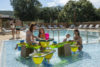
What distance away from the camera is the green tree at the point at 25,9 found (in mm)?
38719

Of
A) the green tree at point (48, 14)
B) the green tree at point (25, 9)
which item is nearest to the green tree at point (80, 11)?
the green tree at point (48, 14)

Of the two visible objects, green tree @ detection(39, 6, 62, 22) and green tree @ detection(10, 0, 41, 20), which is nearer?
green tree @ detection(10, 0, 41, 20)

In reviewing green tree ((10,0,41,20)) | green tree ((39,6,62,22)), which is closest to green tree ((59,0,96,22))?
green tree ((39,6,62,22))

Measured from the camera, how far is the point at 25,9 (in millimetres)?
39344

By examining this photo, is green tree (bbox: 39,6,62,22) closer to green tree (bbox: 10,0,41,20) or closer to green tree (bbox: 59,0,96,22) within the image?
green tree (bbox: 10,0,41,20)

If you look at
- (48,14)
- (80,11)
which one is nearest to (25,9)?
(48,14)

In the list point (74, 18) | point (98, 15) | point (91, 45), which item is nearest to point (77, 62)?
point (91, 45)

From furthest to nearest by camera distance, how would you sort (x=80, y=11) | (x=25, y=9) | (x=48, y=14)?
(x=48, y=14) → (x=25, y=9) → (x=80, y=11)

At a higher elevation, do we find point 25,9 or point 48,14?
point 25,9

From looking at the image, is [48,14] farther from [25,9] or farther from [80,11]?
[80,11]

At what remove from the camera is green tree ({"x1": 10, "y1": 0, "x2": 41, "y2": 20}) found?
38.7m

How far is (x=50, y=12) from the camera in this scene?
41.1m

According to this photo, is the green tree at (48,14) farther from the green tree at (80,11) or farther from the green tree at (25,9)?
the green tree at (80,11)

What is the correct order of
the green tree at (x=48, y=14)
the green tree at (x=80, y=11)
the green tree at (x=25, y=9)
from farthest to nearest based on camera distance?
the green tree at (x=48, y=14) → the green tree at (x=25, y=9) → the green tree at (x=80, y=11)
